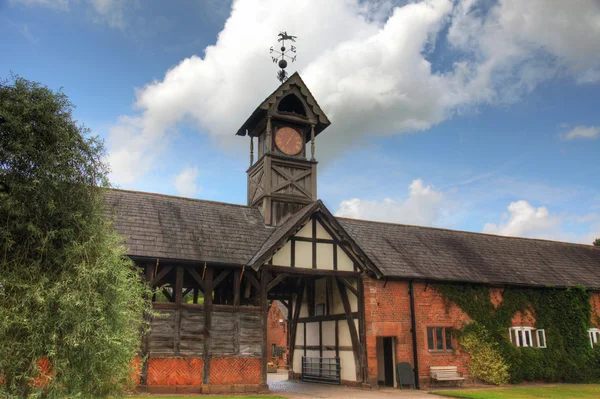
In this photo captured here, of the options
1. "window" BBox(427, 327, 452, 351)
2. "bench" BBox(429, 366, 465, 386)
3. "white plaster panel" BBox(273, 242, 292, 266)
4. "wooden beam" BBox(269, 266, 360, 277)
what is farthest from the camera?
"window" BBox(427, 327, 452, 351)

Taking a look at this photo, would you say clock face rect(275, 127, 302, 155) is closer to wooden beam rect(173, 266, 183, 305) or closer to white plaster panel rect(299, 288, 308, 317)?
white plaster panel rect(299, 288, 308, 317)

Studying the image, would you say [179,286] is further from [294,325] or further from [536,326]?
[536,326]

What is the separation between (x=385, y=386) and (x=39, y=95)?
55.1 ft

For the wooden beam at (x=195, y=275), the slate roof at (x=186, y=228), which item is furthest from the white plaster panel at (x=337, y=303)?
the wooden beam at (x=195, y=275)

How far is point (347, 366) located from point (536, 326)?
30.4 feet

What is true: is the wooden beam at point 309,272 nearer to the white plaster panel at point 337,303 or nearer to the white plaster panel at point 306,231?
the white plaster panel at point 306,231

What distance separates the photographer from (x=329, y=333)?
21.6m

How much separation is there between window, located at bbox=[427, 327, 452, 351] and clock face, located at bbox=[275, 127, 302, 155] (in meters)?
10.0

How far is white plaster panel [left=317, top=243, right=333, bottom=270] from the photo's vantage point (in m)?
19.5

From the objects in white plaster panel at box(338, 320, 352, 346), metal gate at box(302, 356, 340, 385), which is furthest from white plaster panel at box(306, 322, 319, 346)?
white plaster panel at box(338, 320, 352, 346)

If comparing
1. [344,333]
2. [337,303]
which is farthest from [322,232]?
[344,333]

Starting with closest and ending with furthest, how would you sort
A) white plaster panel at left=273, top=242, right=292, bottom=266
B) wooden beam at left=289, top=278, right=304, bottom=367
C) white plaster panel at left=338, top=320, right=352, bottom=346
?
white plaster panel at left=273, top=242, right=292, bottom=266
white plaster panel at left=338, top=320, right=352, bottom=346
wooden beam at left=289, top=278, right=304, bottom=367

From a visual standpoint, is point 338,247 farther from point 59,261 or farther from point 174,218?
point 59,261

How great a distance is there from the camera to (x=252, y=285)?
19375 mm
